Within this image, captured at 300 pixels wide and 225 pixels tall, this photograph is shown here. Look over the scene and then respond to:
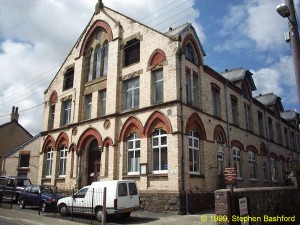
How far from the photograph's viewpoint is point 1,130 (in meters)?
40.6

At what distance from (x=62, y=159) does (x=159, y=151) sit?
35.0 feet

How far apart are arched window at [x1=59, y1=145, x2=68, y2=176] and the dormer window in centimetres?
904

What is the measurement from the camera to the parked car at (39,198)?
1714 centimetres

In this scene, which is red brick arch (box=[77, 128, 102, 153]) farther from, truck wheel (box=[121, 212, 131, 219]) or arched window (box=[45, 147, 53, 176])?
truck wheel (box=[121, 212, 131, 219])

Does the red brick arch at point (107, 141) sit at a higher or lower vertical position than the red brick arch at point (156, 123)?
lower

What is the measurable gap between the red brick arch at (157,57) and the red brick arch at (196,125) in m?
3.97

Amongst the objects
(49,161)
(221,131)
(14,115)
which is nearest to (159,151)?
(221,131)

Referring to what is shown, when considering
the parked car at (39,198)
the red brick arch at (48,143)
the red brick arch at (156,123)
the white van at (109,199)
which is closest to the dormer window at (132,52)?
the red brick arch at (156,123)

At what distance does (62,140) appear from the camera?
24406 millimetres

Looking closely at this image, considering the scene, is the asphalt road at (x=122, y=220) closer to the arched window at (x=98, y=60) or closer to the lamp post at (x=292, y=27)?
the lamp post at (x=292, y=27)

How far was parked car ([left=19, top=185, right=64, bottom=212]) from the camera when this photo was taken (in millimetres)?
17141

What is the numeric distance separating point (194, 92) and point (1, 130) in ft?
105

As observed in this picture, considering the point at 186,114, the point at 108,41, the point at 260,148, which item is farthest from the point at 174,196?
the point at 260,148

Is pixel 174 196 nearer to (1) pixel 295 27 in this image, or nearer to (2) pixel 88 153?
(2) pixel 88 153
